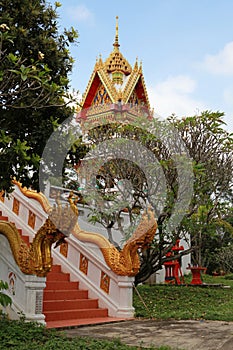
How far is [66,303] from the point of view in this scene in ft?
23.4

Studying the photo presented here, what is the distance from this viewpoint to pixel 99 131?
428 inches

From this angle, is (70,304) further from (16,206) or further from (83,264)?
(16,206)

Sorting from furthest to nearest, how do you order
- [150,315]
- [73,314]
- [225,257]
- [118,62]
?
[225,257] < [118,62] < [150,315] < [73,314]

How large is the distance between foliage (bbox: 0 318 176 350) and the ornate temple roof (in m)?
13.5

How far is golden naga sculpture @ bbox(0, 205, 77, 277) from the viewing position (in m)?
6.02

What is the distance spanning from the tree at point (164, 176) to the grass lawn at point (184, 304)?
76 centimetres

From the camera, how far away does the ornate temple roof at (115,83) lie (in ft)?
61.8

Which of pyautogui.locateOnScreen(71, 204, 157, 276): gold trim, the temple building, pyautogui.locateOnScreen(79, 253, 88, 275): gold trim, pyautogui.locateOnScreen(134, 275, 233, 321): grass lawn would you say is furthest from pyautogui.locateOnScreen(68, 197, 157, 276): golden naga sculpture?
the temple building

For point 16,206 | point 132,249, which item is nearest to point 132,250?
point 132,249

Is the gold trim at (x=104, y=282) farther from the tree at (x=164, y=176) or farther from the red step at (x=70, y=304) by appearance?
the tree at (x=164, y=176)

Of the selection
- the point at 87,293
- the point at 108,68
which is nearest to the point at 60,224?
the point at 87,293

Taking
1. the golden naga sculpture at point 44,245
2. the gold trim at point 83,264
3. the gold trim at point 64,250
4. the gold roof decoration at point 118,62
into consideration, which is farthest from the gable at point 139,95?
the golden naga sculpture at point 44,245

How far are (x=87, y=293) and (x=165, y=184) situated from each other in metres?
2.93

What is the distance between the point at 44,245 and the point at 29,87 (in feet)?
7.47
